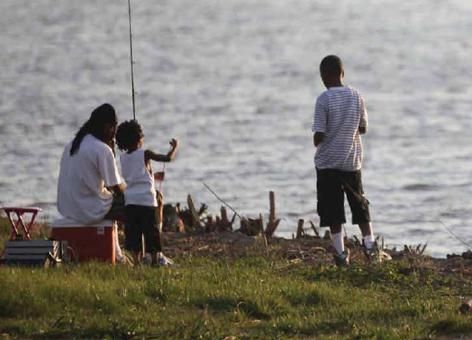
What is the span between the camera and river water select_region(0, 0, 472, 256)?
866 inches

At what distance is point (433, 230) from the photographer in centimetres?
1986

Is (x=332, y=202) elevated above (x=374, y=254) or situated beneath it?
elevated above

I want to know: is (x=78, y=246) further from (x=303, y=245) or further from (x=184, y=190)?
(x=184, y=190)

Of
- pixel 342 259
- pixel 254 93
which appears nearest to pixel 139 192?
pixel 342 259

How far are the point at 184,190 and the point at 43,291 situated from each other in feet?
34.1

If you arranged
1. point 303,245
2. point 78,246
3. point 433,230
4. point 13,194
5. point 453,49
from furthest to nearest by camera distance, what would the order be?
point 453,49
point 13,194
point 433,230
point 303,245
point 78,246

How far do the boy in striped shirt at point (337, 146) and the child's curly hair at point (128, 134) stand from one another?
131 centimetres

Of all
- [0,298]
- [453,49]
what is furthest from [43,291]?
[453,49]

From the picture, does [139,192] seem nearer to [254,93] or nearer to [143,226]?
[143,226]

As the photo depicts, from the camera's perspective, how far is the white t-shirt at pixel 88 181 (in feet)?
43.4

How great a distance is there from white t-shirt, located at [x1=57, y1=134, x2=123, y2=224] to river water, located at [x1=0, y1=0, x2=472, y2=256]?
560 cm

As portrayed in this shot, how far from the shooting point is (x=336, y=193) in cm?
1360

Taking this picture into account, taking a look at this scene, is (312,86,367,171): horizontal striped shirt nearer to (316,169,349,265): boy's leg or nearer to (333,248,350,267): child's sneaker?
(316,169,349,265): boy's leg

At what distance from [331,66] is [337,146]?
60 centimetres
